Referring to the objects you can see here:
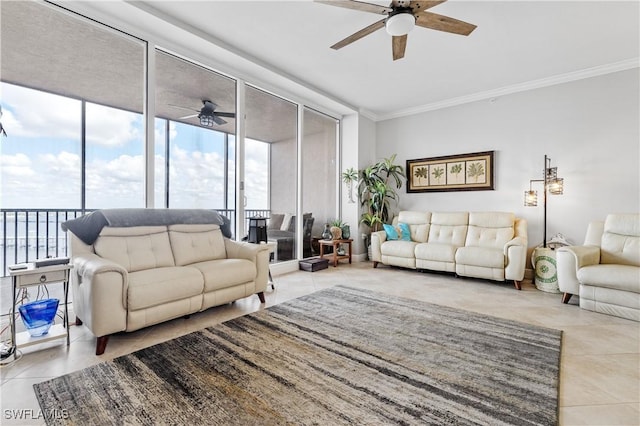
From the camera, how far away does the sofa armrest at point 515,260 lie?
3803mm

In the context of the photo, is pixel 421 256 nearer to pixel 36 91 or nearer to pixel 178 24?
pixel 178 24

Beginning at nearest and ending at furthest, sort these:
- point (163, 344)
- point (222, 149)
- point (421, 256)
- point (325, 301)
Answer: point (163, 344) → point (325, 301) → point (222, 149) → point (421, 256)

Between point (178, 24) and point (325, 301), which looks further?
point (325, 301)

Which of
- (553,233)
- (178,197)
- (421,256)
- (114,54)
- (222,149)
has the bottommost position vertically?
(421,256)

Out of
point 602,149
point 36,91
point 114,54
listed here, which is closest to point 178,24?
point 114,54

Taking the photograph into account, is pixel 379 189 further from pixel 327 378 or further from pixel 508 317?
pixel 327 378

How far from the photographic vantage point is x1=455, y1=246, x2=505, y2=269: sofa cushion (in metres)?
3.95

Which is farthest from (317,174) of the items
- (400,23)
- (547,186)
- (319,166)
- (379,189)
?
(547,186)

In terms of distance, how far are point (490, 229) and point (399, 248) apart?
1.37 meters

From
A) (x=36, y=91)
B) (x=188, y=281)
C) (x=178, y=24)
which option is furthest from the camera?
(x=178, y=24)

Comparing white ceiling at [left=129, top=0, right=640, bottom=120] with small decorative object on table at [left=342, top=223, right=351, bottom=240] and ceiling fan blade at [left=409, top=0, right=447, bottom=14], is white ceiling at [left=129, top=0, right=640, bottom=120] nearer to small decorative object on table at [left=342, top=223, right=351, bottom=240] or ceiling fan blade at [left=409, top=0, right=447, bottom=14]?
ceiling fan blade at [left=409, top=0, right=447, bottom=14]

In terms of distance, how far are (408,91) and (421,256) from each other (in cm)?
268

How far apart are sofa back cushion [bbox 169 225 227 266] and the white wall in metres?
3.93

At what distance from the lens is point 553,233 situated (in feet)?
Result: 14.2
